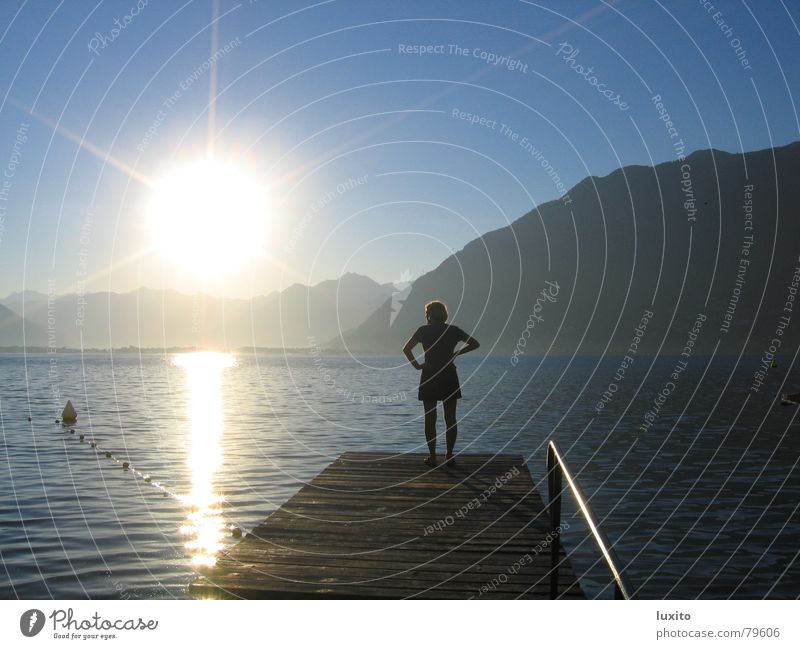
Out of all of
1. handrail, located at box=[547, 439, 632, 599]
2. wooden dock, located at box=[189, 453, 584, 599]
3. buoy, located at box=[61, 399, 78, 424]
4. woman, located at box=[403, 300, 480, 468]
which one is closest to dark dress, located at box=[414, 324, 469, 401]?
woman, located at box=[403, 300, 480, 468]

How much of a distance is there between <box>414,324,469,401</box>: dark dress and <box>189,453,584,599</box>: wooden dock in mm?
1670

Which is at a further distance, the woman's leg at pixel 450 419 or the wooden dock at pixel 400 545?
the woman's leg at pixel 450 419

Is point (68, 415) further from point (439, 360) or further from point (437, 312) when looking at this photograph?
point (439, 360)

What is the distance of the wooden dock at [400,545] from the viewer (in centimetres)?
748

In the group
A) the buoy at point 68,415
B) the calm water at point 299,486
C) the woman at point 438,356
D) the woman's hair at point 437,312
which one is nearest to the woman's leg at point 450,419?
the woman at point 438,356

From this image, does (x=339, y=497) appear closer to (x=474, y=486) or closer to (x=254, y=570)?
(x=474, y=486)

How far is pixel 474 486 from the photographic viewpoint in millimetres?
12805

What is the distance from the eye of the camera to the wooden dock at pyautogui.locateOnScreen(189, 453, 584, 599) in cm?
748

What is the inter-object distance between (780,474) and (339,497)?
20486 millimetres

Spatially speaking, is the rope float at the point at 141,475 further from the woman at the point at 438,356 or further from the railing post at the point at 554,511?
the railing post at the point at 554,511

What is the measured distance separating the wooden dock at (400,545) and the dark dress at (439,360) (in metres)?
1.67

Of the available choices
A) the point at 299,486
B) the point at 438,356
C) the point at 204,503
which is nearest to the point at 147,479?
the point at 204,503

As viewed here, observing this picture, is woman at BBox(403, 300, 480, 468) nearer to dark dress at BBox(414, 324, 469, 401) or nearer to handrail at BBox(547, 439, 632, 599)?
dark dress at BBox(414, 324, 469, 401)
